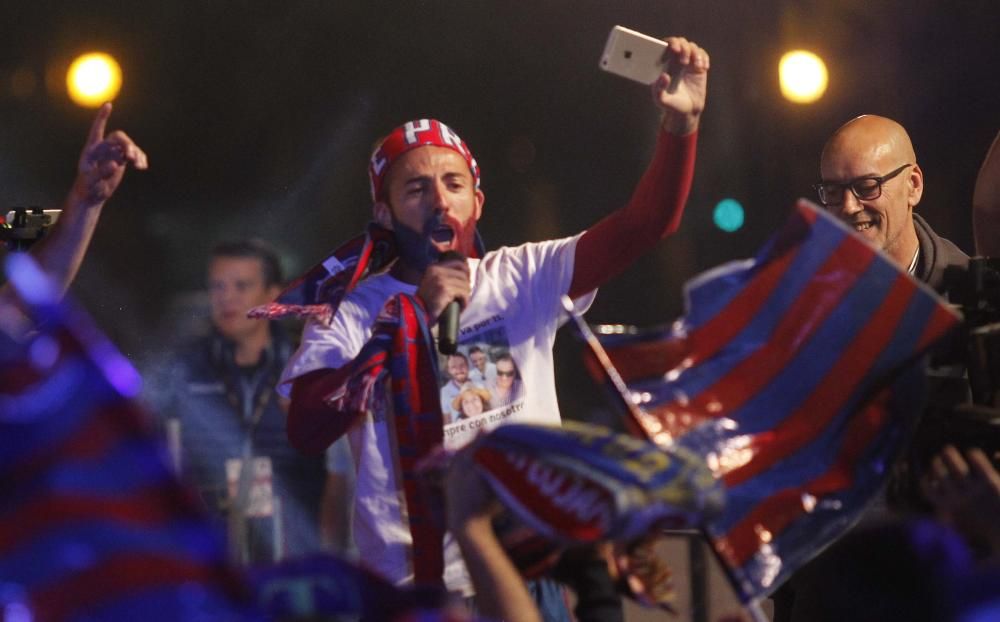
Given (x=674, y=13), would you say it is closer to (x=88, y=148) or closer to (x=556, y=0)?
(x=556, y=0)

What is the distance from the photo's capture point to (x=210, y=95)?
193 inches

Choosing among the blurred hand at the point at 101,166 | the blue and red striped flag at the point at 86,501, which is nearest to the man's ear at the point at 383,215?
the blurred hand at the point at 101,166

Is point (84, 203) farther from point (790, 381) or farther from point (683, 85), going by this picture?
point (790, 381)

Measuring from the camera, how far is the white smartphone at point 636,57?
2.32 metres

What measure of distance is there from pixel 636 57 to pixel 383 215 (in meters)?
0.69

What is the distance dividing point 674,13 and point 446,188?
2.62 metres

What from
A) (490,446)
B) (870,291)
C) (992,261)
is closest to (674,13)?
(992,261)

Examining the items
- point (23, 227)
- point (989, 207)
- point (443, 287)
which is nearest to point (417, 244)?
point (443, 287)

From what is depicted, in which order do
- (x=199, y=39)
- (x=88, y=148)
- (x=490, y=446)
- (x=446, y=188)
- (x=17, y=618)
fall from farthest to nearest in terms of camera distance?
(x=199, y=39), (x=446, y=188), (x=88, y=148), (x=490, y=446), (x=17, y=618)

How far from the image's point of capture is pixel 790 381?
5.68ft

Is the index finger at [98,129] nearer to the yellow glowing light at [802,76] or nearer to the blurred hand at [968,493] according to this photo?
the blurred hand at [968,493]

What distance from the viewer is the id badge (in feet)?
15.5

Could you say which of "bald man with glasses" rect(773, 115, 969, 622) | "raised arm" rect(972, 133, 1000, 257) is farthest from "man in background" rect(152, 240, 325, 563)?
"raised arm" rect(972, 133, 1000, 257)

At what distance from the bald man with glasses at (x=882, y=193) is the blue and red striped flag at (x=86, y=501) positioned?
95.5 inches
